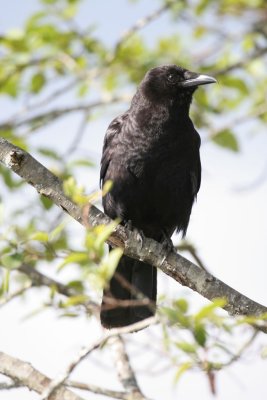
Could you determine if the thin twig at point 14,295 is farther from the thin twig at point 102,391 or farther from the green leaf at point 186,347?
the green leaf at point 186,347

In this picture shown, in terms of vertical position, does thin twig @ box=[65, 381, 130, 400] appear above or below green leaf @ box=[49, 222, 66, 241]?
below

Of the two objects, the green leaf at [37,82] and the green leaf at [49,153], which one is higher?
the green leaf at [37,82]

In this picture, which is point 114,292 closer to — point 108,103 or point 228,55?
point 108,103

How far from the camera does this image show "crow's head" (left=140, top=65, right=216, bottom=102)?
5520 mm

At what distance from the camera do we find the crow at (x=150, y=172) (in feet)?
16.7

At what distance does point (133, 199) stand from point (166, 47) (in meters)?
2.77

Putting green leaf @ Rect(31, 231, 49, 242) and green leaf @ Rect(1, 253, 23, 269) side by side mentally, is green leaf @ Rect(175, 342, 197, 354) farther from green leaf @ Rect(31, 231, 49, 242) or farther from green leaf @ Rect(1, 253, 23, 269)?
green leaf @ Rect(1, 253, 23, 269)

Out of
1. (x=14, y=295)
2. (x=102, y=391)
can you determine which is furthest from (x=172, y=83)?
(x=102, y=391)

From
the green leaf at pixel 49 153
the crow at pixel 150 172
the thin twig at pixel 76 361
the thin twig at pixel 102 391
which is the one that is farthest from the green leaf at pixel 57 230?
the green leaf at pixel 49 153

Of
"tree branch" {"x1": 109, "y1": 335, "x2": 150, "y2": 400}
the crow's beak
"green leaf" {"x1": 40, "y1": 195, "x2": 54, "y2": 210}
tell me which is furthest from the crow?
"green leaf" {"x1": 40, "y1": 195, "x2": 54, "y2": 210}

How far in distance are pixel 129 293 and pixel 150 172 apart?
939mm

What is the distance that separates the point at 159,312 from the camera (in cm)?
302

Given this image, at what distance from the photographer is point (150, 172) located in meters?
5.06

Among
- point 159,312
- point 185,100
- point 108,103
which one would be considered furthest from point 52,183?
point 108,103
